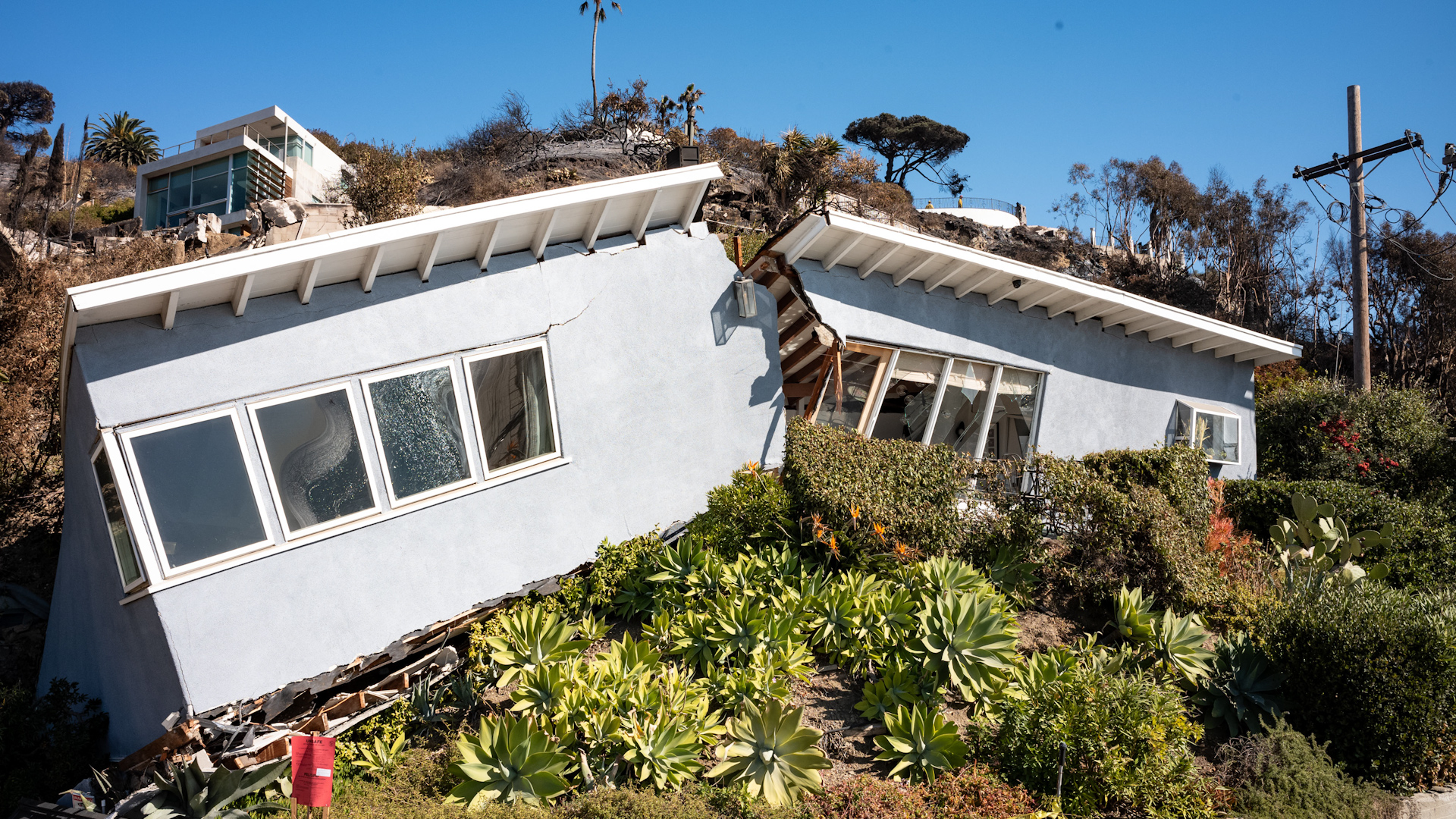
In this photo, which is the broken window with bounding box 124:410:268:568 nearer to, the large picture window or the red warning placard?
the red warning placard

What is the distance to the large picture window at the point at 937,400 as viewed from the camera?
11477mm

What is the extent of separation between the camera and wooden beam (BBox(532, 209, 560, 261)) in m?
8.77

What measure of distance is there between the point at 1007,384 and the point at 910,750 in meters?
7.45

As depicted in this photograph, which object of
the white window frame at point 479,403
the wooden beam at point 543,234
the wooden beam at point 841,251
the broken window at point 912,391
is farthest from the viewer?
the broken window at point 912,391

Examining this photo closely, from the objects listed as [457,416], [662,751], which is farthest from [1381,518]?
[457,416]

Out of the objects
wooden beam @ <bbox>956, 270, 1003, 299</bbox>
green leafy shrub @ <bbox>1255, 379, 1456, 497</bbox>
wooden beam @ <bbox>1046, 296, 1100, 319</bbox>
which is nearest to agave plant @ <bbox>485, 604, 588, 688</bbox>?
wooden beam @ <bbox>956, 270, 1003, 299</bbox>

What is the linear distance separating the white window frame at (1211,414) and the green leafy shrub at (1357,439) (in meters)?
1.42

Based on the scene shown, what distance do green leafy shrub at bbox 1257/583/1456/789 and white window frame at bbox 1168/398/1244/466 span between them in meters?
7.34

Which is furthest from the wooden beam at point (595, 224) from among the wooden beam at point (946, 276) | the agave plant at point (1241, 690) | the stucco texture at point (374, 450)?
the agave plant at point (1241, 690)

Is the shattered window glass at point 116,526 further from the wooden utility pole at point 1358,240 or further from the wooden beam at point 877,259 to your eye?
the wooden utility pole at point 1358,240

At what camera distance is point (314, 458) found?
7879 mm

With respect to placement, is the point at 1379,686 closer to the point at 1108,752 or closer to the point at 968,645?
the point at 1108,752

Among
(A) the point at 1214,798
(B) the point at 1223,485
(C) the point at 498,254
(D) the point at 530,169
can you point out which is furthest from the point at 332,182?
(A) the point at 1214,798

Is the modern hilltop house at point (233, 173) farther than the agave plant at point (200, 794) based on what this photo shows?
A: Yes
